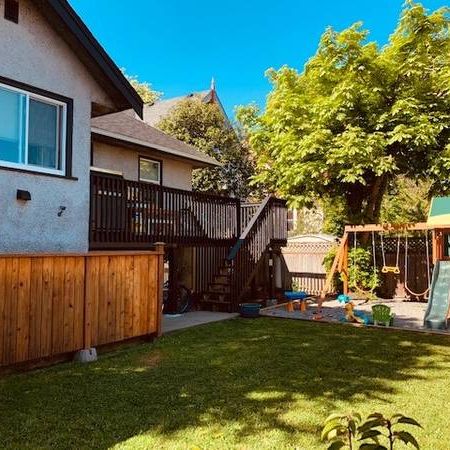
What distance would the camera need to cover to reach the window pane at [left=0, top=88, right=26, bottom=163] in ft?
22.3

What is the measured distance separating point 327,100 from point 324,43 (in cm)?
194

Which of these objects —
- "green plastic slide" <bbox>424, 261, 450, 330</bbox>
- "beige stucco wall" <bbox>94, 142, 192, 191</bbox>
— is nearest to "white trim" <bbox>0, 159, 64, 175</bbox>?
"beige stucco wall" <bbox>94, 142, 192, 191</bbox>

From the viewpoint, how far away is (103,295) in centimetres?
692

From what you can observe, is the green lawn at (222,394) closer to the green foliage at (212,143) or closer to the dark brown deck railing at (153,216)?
the dark brown deck railing at (153,216)

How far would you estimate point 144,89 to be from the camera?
3578 cm

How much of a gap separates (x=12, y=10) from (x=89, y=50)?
133cm

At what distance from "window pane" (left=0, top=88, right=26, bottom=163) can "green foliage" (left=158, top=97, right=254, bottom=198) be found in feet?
51.2

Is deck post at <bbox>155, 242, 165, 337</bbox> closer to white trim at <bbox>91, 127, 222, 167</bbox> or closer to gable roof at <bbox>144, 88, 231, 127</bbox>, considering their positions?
white trim at <bbox>91, 127, 222, 167</bbox>

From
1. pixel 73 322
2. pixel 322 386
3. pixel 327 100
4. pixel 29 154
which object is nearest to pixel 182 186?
pixel 327 100

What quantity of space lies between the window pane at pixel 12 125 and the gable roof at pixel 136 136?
3982 mm

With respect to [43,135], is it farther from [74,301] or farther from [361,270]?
[361,270]

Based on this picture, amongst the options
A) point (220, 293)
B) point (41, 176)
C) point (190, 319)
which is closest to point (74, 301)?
point (41, 176)

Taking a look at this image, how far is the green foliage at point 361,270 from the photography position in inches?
591

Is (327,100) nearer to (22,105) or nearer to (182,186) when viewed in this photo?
(182,186)
